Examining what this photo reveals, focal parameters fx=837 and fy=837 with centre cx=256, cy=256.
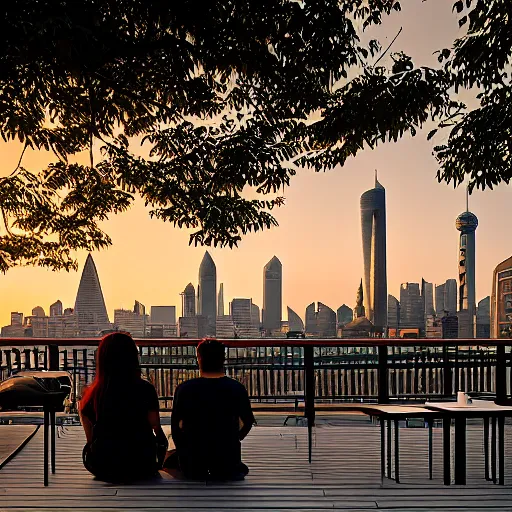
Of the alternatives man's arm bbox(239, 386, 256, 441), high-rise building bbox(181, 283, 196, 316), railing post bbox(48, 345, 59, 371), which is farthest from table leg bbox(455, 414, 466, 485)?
high-rise building bbox(181, 283, 196, 316)

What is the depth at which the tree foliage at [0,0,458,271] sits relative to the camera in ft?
23.7

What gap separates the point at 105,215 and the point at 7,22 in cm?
823

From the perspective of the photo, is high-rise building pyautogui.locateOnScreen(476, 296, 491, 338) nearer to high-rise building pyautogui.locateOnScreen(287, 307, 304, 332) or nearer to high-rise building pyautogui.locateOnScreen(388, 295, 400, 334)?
high-rise building pyautogui.locateOnScreen(388, 295, 400, 334)

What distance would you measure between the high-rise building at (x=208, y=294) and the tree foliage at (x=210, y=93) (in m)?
10.6

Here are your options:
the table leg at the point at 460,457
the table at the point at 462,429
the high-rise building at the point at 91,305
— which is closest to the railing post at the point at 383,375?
the table at the point at 462,429

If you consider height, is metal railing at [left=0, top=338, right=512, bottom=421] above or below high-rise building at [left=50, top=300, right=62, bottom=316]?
below

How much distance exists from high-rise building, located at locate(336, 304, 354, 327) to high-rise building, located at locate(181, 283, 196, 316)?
166 inches

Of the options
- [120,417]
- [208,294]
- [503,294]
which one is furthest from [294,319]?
[503,294]

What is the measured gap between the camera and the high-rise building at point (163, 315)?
63.1ft

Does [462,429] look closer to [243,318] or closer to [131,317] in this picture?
[243,318]

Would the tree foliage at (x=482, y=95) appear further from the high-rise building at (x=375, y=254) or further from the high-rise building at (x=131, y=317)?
the high-rise building at (x=375, y=254)

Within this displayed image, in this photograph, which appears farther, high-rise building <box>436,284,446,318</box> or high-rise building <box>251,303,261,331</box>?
high-rise building <box>436,284,446,318</box>

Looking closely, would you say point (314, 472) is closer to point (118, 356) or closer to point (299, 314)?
point (118, 356)

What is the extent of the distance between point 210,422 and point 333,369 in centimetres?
477
